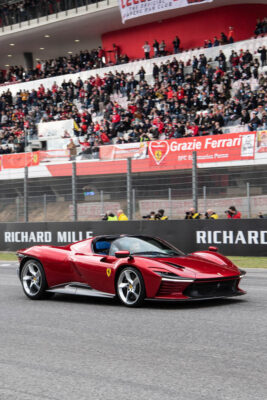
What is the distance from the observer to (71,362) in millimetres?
6211

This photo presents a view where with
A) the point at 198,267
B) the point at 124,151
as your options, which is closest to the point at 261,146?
the point at 124,151

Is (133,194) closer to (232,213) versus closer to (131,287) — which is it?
(232,213)

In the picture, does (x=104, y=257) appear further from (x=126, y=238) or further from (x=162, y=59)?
(x=162, y=59)

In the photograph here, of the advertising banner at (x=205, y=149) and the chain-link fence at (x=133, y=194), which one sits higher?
the advertising banner at (x=205, y=149)

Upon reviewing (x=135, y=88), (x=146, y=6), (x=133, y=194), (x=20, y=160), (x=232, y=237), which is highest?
(x=146, y=6)

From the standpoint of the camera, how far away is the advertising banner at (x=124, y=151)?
2564 cm

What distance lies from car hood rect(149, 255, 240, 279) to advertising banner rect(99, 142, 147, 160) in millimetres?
15597

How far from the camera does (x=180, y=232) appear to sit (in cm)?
1844

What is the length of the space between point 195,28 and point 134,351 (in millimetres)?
36726

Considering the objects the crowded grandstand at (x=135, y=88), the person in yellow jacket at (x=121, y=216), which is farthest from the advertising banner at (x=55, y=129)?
the person in yellow jacket at (x=121, y=216)

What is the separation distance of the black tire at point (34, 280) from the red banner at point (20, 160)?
60.5 ft

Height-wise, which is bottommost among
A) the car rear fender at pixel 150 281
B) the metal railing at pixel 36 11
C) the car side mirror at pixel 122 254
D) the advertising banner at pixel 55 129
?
the car rear fender at pixel 150 281

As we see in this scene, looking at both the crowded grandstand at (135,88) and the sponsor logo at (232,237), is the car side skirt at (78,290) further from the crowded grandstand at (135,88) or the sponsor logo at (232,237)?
the crowded grandstand at (135,88)

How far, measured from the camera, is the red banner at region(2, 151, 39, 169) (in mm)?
29406
